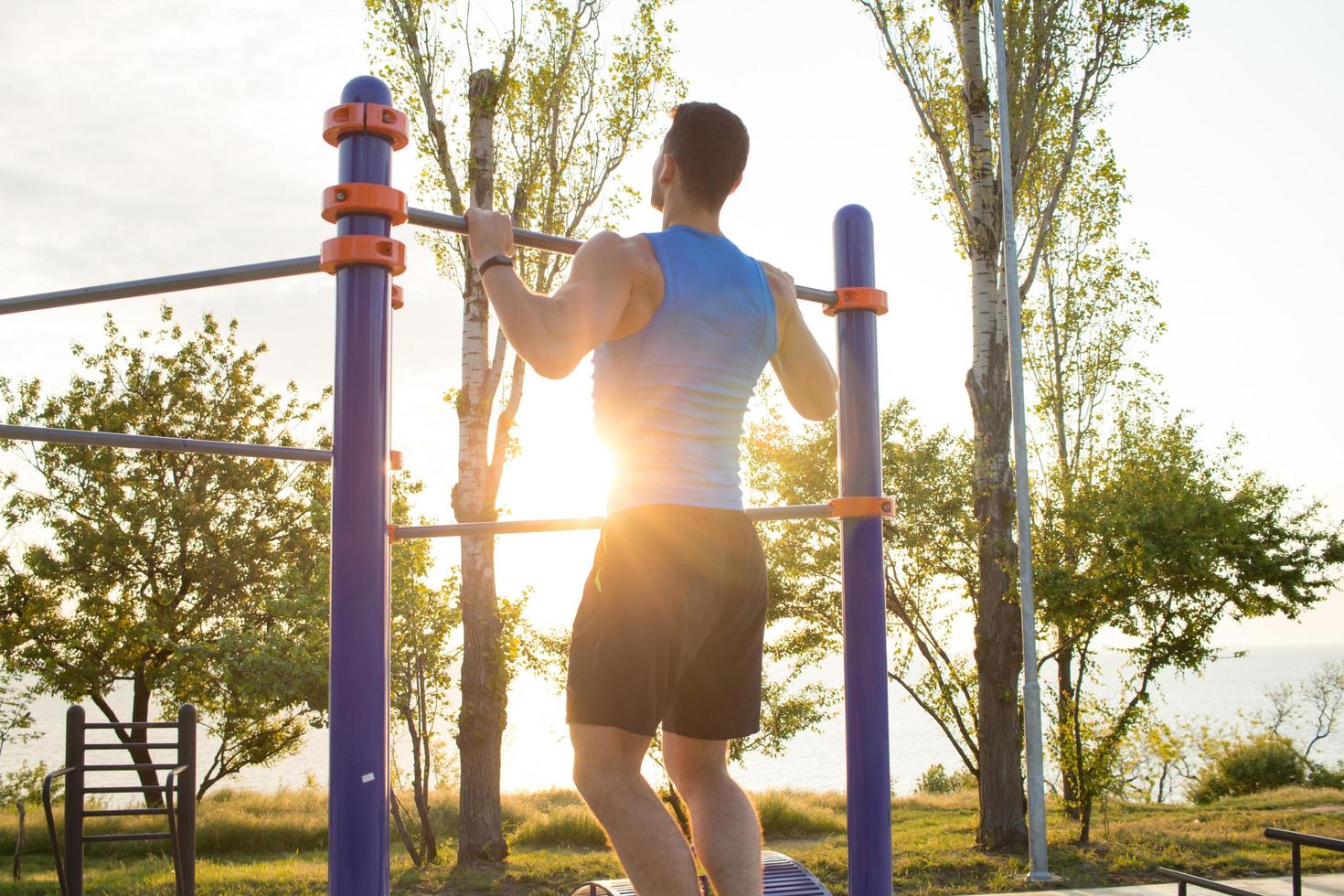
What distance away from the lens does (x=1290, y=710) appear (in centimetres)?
1956

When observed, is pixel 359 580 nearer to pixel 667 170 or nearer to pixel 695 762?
pixel 695 762

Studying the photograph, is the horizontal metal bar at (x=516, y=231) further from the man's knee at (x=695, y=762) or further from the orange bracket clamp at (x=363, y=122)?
the man's knee at (x=695, y=762)

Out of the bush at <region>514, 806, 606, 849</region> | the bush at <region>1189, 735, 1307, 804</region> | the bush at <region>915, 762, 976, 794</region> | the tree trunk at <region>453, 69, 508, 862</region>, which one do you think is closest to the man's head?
the tree trunk at <region>453, 69, 508, 862</region>

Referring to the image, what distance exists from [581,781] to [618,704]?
0.13 meters

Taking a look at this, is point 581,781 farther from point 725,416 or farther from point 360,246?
point 360,246

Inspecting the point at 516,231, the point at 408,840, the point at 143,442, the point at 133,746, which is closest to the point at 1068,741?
the point at 408,840

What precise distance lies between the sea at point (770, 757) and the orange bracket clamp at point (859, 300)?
857cm

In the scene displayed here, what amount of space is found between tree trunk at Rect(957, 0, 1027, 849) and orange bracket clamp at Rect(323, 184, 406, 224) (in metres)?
8.64

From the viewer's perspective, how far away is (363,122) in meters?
1.56

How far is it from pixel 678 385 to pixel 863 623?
75 centimetres

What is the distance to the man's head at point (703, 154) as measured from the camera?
1.62m

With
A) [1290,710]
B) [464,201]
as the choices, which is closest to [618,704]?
[464,201]

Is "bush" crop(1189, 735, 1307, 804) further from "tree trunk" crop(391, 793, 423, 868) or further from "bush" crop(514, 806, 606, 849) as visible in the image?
"tree trunk" crop(391, 793, 423, 868)

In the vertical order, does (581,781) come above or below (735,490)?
below
